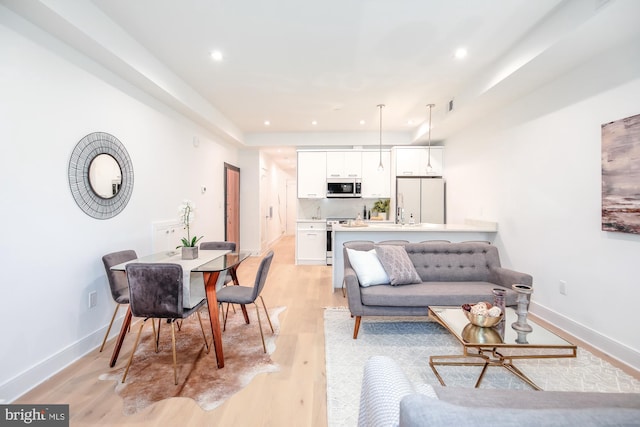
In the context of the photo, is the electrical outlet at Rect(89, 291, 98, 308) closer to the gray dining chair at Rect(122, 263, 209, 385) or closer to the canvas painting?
the gray dining chair at Rect(122, 263, 209, 385)

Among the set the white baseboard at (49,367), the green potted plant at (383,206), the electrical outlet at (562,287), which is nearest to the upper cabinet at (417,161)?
the green potted plant at (383,206)

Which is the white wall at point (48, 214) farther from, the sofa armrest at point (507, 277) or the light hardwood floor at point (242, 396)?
the sofa armrest at point (507, 277)

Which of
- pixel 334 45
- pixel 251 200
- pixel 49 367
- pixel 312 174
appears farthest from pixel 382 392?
pixel 251 200

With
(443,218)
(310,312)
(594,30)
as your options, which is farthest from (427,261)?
(443,218)

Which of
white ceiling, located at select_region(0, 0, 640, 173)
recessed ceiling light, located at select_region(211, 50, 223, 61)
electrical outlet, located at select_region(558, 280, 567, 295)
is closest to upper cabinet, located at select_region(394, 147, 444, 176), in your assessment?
white ceiling, located at select_region(0, 0, 640, 173)

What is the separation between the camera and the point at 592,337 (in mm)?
2578

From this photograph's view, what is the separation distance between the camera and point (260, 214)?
6.98m

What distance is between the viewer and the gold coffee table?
1748 millimetres

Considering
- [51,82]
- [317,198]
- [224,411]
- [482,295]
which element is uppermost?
[51,82]

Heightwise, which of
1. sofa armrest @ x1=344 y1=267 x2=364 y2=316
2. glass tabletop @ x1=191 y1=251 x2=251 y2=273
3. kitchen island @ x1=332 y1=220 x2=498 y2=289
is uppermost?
kitchen island @ x1=332 y1=220 x2=498 y2=289

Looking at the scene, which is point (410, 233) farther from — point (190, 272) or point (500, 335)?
point (190, 272)

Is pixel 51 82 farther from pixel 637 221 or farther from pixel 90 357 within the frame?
pixel 637 221

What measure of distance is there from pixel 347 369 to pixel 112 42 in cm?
336

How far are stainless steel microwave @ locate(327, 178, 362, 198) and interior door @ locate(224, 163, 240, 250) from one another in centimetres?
212
